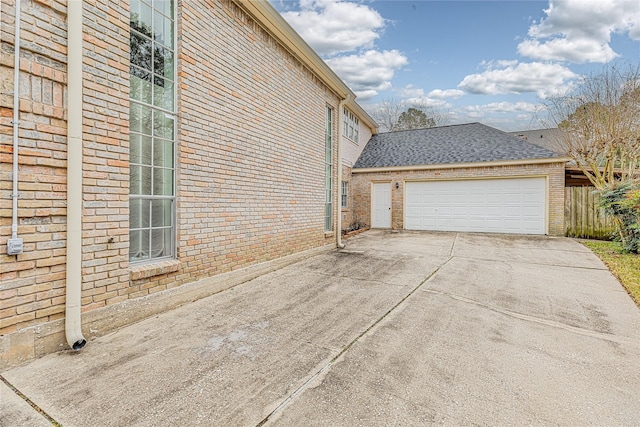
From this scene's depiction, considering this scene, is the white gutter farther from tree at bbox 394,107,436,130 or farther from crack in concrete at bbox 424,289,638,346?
tree at bbox 394,107,436,130

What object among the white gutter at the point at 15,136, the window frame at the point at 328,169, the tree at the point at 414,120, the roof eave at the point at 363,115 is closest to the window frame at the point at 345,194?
the roof eave at the point at 363,115

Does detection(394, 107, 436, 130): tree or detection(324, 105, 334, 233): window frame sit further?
detection(394, 107, 436, 130): tree

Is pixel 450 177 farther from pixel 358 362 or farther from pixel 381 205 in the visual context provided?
pixel 358 362

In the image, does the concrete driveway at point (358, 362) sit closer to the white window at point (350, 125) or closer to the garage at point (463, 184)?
the garage at point (463, 184)

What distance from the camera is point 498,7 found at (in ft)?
33.8

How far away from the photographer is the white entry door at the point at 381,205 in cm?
1345

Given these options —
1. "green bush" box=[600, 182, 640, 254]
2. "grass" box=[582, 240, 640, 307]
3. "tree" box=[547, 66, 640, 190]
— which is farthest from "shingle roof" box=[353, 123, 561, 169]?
"grass" box=[582, 240, 640, 307]

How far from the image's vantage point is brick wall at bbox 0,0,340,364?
247cm

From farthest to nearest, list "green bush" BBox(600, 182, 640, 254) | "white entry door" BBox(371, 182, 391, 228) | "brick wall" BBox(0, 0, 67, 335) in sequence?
"white entry door" BBox(371, 182, 391, 228) → "green bush" BBox(600, 182, 640, 254) → "brick wall" BBox(0, 0, 67, 335)

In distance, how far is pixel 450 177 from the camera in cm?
1217

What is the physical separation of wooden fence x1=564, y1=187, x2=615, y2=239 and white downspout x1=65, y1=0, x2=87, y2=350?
13.7 metres

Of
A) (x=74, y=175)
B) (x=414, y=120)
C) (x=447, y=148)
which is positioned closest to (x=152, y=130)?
(x=74, y=175)

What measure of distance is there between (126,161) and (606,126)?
45.4 ft

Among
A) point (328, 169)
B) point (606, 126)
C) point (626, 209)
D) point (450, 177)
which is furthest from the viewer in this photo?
point (450, 177)
